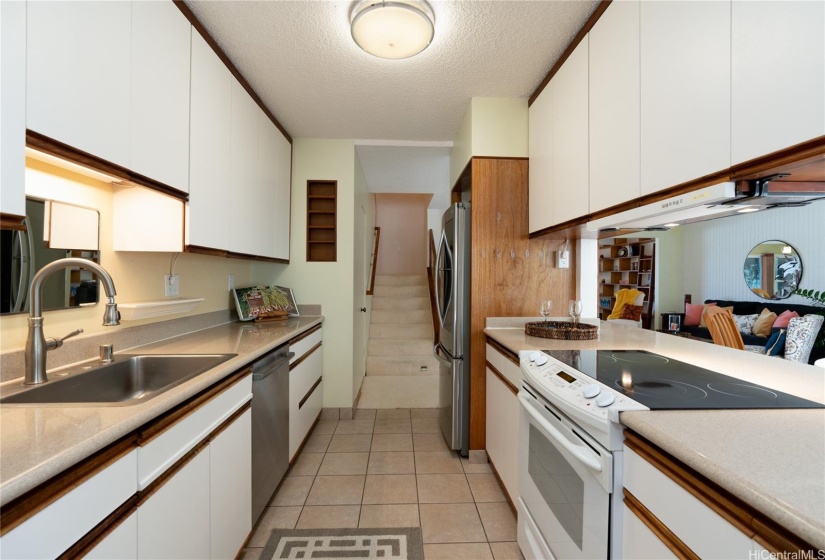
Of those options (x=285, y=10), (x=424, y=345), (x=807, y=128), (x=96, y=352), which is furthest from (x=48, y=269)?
(x=424, y=345)

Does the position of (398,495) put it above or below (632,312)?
below

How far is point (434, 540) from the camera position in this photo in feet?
5.73

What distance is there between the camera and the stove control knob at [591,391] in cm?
107

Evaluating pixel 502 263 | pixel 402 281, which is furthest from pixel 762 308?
pixel 402 281

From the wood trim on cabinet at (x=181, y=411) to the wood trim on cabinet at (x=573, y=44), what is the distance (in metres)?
2.28

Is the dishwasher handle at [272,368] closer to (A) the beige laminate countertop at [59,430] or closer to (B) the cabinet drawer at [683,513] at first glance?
(A) the beige laminate countertop at [59,430]

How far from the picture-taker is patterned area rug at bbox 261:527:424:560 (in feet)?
5.37

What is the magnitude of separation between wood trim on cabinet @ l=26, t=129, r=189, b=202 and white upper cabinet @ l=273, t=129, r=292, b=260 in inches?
54.4

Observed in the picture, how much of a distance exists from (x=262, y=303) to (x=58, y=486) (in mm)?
2160

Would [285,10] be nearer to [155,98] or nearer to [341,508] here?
[155,98]

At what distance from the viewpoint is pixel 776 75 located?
3.02ft

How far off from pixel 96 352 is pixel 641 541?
1.96 metres

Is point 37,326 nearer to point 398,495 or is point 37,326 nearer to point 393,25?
point 393,25

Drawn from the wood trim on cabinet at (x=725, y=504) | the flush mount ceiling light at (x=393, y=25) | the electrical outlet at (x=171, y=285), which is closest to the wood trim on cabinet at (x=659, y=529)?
the wood trim on cabinet at (x=725, y=504)
